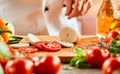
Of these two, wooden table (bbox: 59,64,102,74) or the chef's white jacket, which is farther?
the chef's white jacket

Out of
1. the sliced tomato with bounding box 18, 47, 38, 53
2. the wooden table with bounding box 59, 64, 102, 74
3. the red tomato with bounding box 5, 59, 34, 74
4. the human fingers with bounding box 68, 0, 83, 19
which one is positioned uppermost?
the human fingers with bounding box 68, 0, 83, 19

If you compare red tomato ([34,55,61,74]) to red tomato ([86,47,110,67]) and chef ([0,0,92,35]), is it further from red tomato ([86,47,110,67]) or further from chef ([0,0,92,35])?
chef ([0,0,92,35])

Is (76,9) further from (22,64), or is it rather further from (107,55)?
(22,64)

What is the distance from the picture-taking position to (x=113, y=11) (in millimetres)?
1638

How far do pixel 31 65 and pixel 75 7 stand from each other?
76 cm

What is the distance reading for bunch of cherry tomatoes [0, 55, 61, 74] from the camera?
3.18 ft

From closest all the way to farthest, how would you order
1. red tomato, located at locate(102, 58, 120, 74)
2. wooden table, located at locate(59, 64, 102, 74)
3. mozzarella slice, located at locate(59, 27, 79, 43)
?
red tomato, located at locate(102, 58, 120, 74), wooden table, located at locate(59, 64, 102, 74), mozzarella slice, located at locate(59, 27, 79, 43)

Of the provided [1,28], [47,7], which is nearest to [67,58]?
[1,28]

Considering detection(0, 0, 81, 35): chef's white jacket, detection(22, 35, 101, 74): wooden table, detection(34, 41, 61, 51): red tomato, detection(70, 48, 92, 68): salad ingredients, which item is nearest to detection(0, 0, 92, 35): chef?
detection(0, 0, 81, 35): chef's white jacket

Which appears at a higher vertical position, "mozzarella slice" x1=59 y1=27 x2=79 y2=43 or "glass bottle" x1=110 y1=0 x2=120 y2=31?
"glass bottle" x1=110 y1=0 x2=120 y2=31

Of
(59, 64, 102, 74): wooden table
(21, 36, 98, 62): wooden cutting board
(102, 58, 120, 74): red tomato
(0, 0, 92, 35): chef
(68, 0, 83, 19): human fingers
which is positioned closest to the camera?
(102, 58, 120, 74): red tomato

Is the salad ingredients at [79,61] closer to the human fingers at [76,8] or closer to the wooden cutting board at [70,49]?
the wooden cutting board at [70,49]

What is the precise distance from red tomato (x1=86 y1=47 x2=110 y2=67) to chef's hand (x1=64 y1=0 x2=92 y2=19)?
1.69 ft

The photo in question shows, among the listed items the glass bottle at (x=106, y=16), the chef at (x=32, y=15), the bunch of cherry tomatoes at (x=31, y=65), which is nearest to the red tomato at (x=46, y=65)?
the bunch of cherry tomatoes at (x=31, y=65)
